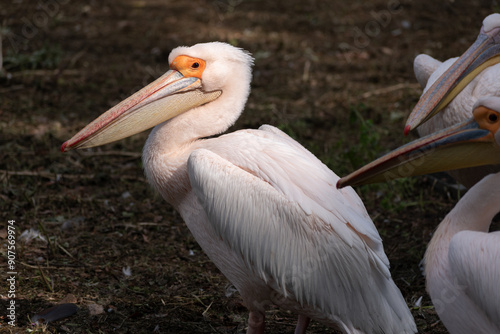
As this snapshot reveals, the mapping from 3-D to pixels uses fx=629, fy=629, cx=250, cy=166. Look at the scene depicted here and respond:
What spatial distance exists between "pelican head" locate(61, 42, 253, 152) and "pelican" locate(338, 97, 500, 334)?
1.22 meters

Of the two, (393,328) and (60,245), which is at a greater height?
(393,328)

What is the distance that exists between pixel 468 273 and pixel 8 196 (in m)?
3.70

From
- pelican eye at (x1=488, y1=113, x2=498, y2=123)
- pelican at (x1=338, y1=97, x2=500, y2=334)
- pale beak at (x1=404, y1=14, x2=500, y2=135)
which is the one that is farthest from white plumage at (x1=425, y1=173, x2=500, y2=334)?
pale beak at (x1=404, y1=14, x2=500, y2=135)

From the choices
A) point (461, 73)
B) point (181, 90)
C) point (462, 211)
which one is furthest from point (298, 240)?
point (461, 73)

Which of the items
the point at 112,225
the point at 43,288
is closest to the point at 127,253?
the point at 112,225

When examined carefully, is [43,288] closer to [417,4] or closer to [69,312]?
[69,312]

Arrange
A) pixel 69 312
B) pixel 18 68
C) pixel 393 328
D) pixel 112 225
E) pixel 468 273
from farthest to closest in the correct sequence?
pixel 18 68 < pixel 112 225 < pixel 69 312 < pixel 393 328 < pixel 468 273

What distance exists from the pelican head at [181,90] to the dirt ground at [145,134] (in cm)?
108

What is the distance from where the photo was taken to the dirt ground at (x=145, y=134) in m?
4.01

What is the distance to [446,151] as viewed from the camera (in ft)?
9.28

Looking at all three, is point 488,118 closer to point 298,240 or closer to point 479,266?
point 479,266

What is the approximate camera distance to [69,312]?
3691 millimetres

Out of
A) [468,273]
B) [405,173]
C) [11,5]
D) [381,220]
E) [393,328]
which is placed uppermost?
[405,173]

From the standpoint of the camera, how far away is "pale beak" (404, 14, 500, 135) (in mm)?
3754
